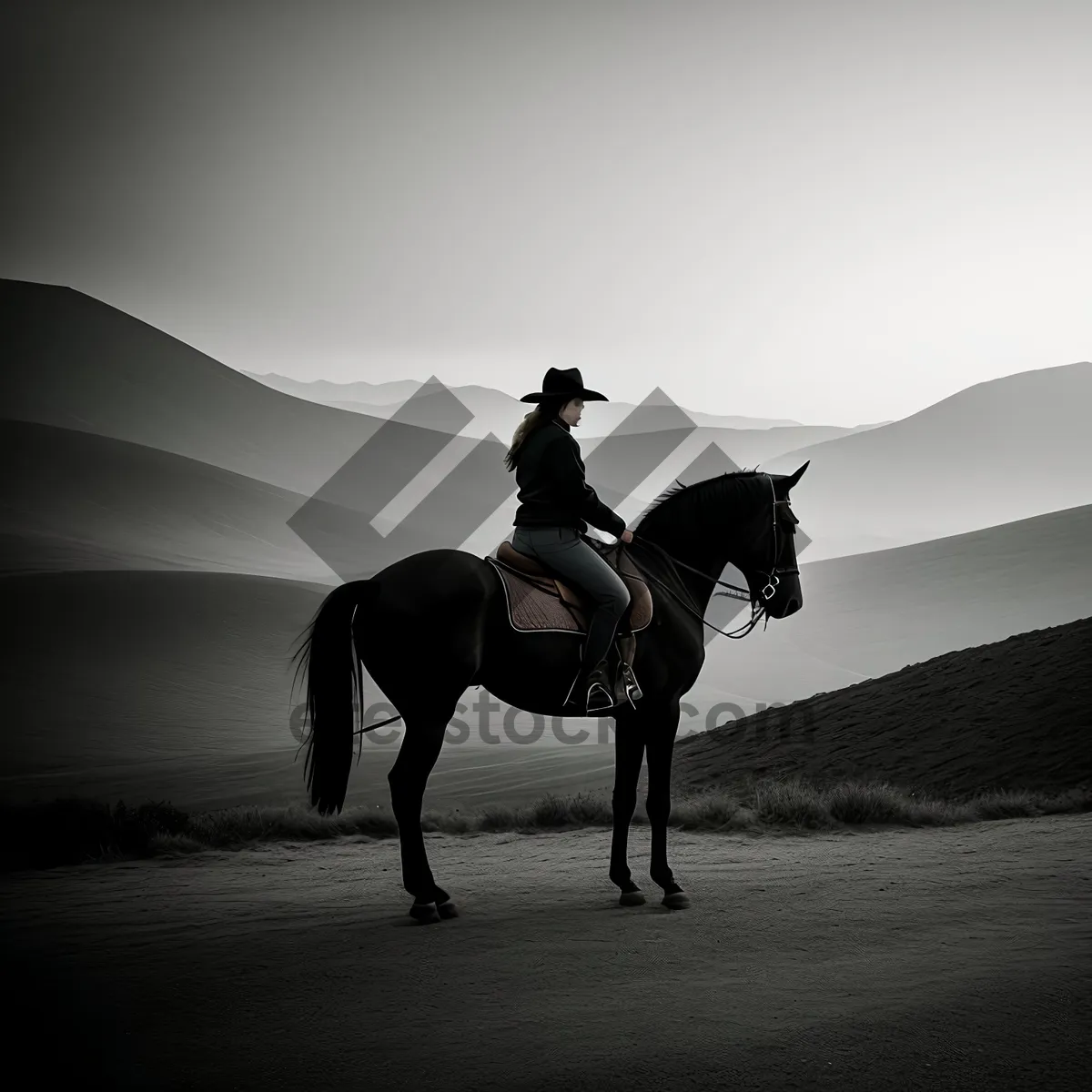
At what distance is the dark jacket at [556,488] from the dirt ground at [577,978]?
104 inches

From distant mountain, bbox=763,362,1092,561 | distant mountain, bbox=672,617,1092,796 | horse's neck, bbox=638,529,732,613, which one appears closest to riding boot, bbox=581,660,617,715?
horse's neck, bbox=638,529,732,613

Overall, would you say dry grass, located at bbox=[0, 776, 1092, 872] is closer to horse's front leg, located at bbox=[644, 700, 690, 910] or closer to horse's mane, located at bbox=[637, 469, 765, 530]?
horse's front leg, located at bbox=[644, 700, 690, 910]

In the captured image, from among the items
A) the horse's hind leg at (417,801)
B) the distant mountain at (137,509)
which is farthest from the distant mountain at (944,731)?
the distant mountain at (137,509)

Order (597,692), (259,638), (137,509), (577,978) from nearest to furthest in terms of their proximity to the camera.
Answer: (577,978) → (597,692) → (259,638) → (137,509)

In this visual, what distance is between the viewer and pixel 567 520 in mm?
7156

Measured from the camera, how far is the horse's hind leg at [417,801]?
21.8 ft

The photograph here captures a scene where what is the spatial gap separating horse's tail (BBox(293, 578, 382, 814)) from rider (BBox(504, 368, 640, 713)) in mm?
1303

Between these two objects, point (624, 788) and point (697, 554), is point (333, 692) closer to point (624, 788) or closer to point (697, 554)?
point (624, 788)

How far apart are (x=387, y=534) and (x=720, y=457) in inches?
2532

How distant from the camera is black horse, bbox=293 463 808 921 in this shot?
673 centimetres

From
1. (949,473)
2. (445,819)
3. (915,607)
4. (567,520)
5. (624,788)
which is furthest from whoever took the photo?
(949,473)

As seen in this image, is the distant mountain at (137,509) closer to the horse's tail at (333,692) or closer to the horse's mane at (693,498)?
the horse's tail at (333,692)

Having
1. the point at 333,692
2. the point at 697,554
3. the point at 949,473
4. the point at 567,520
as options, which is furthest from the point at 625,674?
the point at 949,473

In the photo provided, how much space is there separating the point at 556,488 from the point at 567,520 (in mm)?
246
